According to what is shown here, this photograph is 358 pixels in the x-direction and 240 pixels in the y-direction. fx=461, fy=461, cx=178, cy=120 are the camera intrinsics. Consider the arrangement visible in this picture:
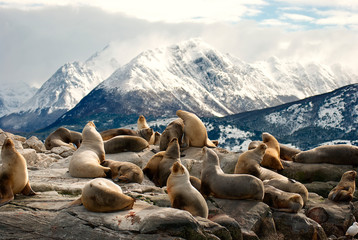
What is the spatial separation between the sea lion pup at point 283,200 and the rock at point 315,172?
4.64 metres

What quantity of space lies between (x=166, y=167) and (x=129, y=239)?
23.0ft

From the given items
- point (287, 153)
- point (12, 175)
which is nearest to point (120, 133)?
point (287, 153)

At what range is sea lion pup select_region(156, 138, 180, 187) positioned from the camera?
16.1m

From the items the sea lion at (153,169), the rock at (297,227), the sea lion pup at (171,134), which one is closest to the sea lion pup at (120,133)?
the sea lion pup at (171,134)

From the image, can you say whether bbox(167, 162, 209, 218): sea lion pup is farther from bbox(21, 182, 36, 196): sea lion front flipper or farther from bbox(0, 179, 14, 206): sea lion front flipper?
bbox(0, 179, 14, 206): sea lion front flipper

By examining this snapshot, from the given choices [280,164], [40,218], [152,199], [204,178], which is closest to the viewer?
[40,218]

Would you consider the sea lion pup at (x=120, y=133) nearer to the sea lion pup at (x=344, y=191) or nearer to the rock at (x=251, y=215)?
the sea lion pup at (x=344, y=191)

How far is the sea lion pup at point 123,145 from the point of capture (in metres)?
19.5

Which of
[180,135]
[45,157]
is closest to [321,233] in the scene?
[180,135]

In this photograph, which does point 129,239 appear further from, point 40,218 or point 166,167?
point 166,167

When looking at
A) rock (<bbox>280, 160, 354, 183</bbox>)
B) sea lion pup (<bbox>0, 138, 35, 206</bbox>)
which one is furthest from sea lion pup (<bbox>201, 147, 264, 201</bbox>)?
rock (<bbox>280, 160, 354, 183</bbox>)

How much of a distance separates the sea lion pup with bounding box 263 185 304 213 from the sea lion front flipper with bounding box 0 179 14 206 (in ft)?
23.3

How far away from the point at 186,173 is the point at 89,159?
512 centimetres

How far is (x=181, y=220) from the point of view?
9.64 m
